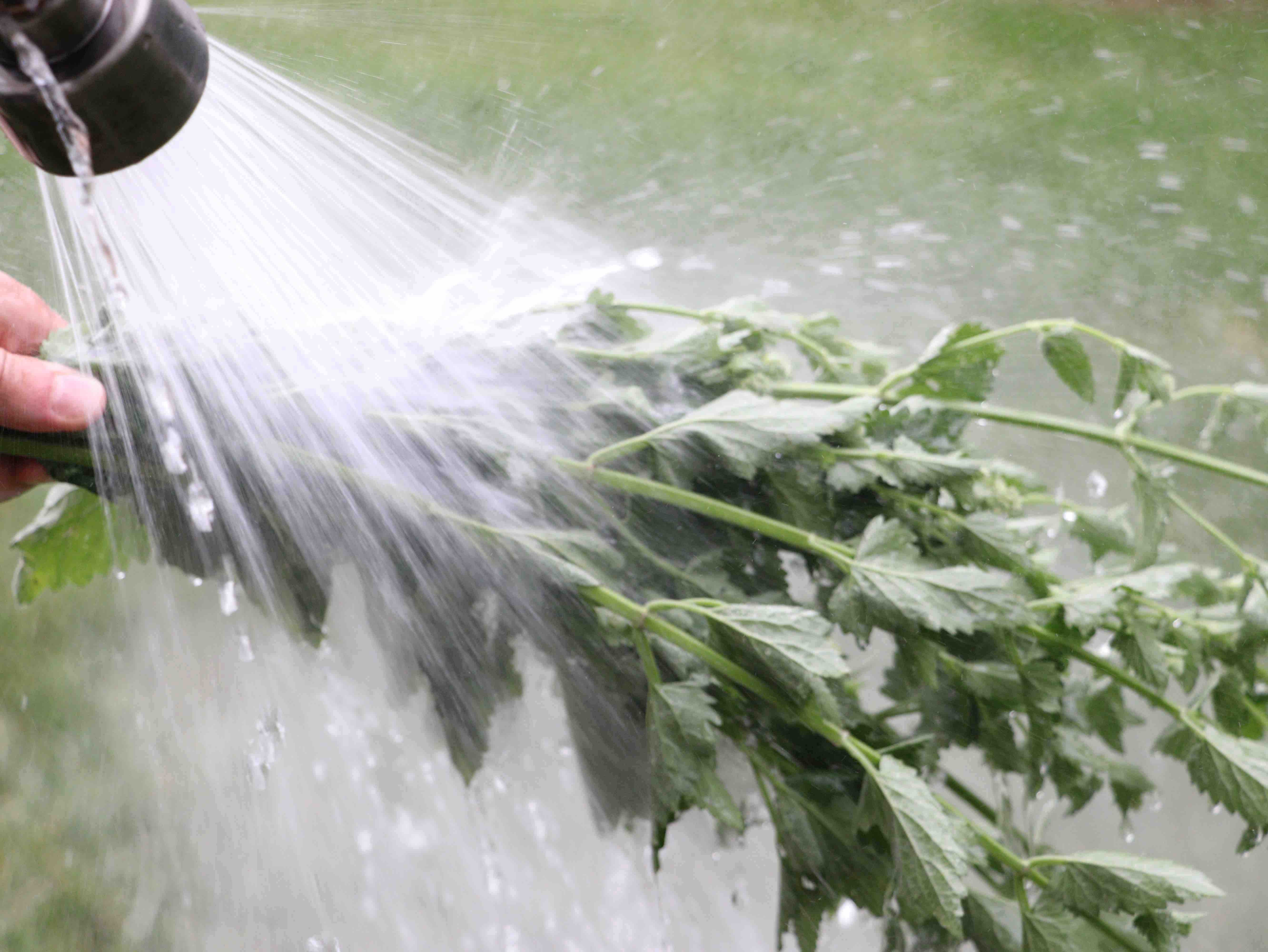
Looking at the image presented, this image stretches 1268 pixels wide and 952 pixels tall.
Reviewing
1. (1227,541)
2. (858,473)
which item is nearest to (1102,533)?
(1227,541)

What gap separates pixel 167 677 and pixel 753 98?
0.67m

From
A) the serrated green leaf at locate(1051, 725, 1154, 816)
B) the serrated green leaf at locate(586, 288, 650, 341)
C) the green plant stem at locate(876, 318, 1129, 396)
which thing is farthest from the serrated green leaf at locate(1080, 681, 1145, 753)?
the serrated green leaf at locate(586, 288, 650, 341)

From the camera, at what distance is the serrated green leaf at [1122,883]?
428 mm

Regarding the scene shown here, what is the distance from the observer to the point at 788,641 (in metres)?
0.42

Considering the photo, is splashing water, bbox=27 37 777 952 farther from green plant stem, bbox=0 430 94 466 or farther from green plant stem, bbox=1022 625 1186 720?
green plant stem, bbox=1022 625 1186 720

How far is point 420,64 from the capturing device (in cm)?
83

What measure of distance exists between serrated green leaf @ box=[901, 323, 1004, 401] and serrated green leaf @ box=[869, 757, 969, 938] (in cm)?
18

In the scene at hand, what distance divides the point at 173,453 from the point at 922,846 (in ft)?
1.16

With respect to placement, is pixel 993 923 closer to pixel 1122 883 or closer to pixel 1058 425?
pixel 1122 883

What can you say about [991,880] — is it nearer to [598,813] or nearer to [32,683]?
[598,813]

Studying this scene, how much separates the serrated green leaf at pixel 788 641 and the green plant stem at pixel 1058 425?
0.44 feet

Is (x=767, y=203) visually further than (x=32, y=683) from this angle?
Yes

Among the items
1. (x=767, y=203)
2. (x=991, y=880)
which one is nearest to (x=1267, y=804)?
(x=991, y=880)

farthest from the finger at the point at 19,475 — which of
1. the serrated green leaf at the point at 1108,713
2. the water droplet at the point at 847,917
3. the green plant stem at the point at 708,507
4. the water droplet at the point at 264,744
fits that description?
the serrated green leaf at the point at 1108,713
